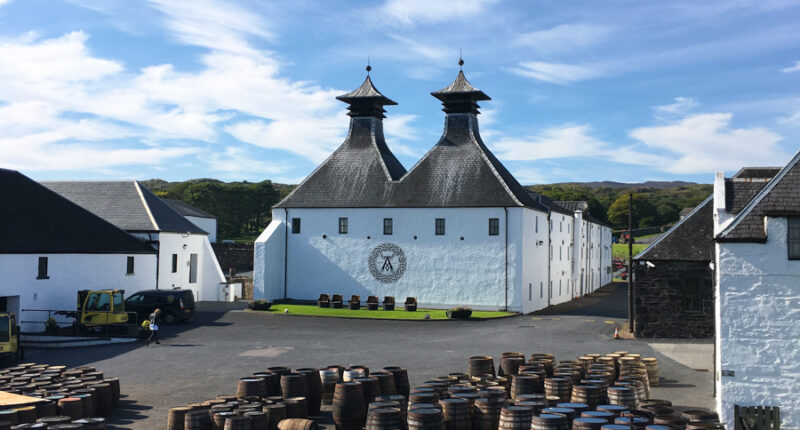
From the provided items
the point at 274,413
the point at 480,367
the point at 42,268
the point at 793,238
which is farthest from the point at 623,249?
the point at 274,413

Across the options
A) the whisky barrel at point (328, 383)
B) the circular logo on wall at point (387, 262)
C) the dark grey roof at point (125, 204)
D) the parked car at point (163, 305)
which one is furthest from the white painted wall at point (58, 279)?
the whisky barrel at point (328, 383)

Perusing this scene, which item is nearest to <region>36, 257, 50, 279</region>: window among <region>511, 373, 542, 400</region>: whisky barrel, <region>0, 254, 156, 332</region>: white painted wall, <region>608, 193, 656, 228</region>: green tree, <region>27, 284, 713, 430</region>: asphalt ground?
<region>0, 254, 156, 332</region>: white painted wall

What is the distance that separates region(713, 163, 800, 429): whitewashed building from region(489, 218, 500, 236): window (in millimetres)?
26012

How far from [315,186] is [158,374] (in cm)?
2631

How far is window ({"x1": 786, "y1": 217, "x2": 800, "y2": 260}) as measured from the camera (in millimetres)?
15242

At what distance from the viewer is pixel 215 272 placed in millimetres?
47531

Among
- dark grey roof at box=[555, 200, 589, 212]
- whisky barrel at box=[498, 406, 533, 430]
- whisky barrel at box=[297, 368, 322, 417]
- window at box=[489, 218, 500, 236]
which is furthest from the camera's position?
dark grey roof at box=[555, 200, 589, 212]

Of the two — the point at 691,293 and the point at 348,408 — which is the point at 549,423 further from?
the point at 691,293

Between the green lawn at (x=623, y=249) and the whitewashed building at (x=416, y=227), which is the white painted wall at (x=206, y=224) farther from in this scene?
the green lawn at (x=623, y=249)

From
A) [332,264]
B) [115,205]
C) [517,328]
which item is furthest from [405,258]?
[115,205]

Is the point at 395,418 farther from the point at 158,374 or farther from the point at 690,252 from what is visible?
the point at 690,252

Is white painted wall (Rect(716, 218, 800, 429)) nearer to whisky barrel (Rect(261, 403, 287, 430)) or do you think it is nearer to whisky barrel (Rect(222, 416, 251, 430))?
whisky barrel (Rect(261, 403, 287, 430))

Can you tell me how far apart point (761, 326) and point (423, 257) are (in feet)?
93.1

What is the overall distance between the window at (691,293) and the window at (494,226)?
13.7 metres
